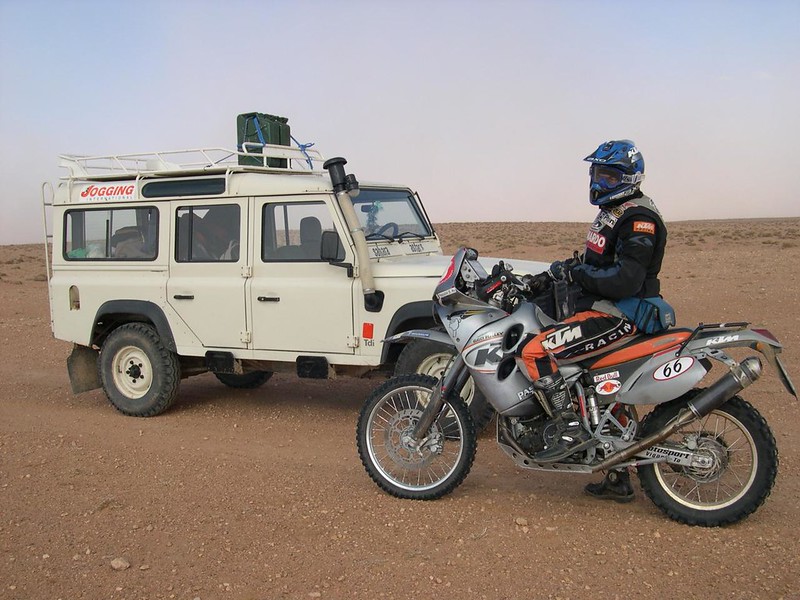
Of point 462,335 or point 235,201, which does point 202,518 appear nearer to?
point 462,335

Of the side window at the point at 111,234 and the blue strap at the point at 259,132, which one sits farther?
the blue strap at the point at 259,132

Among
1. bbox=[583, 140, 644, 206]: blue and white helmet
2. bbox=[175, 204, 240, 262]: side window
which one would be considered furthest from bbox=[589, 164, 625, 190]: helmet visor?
bbox=[175, 204, 240, 262]: side window

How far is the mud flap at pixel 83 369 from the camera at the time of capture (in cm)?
799

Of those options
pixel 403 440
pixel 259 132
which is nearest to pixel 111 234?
pixel 259 132

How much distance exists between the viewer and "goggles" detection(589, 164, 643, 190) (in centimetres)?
444

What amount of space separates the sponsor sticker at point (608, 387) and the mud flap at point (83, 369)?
5.50 meters

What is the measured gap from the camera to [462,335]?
470cm

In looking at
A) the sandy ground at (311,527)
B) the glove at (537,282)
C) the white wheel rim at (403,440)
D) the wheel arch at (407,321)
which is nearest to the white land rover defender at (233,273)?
the wheel arch at (407,321)

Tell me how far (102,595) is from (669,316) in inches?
131

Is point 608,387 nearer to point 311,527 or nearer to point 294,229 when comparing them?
point 311,527

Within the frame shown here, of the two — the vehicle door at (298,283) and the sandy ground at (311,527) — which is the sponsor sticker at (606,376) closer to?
the sandy ground at (311,527)

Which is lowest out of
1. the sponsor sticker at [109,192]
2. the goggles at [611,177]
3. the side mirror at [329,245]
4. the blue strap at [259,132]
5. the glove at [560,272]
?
the glove at [560,272]

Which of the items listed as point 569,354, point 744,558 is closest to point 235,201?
point 569,354

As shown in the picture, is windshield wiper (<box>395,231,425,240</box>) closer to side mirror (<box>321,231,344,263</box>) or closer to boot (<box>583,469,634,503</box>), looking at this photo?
side mirror (<box>321,231,344,263</box>)
